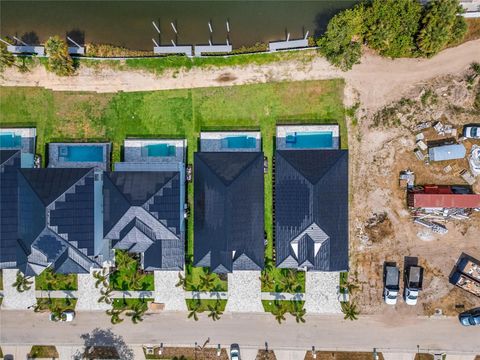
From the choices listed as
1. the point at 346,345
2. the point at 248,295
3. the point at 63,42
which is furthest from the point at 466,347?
the point at 63,42

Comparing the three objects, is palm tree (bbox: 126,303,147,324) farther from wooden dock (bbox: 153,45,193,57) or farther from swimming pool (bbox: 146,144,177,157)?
wooden dock (bbox: 153,45,193,57)

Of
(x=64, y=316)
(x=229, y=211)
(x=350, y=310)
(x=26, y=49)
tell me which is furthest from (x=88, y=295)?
(x=350, y=310)

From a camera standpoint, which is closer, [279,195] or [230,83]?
[279,195]

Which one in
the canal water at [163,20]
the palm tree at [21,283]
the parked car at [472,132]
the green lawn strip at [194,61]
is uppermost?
the canal water at [163,20]

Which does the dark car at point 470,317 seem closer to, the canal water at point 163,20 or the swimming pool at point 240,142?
the swimming pool at point 240,142

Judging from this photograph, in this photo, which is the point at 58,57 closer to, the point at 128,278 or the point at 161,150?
the point at 161,150

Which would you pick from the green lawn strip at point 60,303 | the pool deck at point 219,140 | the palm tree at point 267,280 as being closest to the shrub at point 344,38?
the pool deck at point 219,140

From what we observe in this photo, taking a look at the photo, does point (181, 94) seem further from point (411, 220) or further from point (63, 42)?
point (411, 220)
